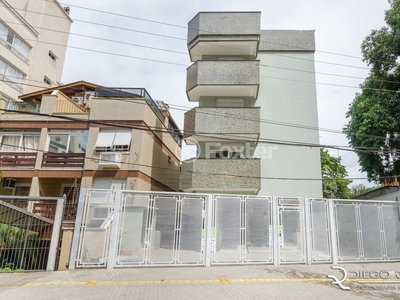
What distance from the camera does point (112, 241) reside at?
7.88 metres

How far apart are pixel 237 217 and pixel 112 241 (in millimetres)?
4061

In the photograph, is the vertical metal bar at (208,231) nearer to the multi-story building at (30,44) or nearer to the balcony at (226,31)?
the balcony at (226,31)

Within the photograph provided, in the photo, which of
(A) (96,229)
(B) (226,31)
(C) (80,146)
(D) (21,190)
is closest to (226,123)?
(B) (226,31)

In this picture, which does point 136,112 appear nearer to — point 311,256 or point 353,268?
point 311,256

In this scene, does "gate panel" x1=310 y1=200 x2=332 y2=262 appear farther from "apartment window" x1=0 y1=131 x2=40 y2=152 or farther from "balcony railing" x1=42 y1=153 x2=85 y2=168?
"apartment window" x1=0 y1=131 x2=40 y2=152

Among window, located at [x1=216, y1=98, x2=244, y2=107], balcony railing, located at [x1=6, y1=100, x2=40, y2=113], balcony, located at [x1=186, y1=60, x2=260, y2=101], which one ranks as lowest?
balcony railing, located at [x1=6, y1=100, x2=40, y2=113]

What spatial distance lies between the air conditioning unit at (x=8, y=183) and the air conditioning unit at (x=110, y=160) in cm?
604

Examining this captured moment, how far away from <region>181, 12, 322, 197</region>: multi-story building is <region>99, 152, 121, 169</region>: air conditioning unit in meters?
3.41

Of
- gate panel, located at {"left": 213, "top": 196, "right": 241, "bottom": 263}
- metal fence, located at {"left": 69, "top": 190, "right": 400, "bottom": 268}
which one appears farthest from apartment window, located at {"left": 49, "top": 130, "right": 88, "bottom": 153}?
gate panel, located at {"left": 213, "top": 196, "right": 241, "bottom": 263}

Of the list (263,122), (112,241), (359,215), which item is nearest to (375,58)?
(263,122)

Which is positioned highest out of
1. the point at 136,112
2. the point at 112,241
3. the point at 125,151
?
the point at 136,112

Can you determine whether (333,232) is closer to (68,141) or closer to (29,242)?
(29,242)

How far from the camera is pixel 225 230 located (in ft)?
28.9

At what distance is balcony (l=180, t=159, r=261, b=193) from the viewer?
1340 cm
